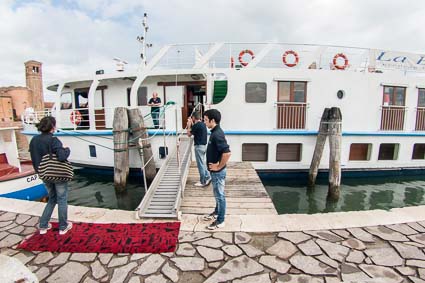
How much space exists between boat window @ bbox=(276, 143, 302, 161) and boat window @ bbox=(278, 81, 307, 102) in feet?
5.46

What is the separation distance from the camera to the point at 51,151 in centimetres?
303

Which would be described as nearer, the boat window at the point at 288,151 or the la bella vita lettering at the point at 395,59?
the boat window at the point at 288,151

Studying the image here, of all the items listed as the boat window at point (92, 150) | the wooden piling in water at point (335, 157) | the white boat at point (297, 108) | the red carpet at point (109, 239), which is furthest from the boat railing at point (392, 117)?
the boat window at point (92, 150)

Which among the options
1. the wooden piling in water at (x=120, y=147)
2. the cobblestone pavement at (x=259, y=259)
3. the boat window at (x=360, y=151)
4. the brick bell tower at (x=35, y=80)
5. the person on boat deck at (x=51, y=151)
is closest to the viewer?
Answer: the cobblestone pavement at (x=259, y=259)

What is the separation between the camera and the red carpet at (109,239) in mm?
2902

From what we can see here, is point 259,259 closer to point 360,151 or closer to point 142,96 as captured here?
point 360,151

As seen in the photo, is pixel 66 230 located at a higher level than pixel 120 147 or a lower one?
lower

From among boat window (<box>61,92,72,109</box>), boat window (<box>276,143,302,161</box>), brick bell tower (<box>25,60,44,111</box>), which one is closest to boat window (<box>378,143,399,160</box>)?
boat window (<box>276,143,302,161</box>)

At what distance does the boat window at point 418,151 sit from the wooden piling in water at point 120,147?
11.3 m

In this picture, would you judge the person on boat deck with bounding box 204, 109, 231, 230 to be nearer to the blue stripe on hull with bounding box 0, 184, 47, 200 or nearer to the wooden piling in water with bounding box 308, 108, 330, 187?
the wooden piling in water with bounding box 308, 108, 330, 187

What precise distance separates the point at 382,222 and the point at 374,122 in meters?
6.71

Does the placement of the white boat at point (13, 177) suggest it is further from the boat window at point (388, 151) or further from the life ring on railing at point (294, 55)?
the boat window at point (388, 151)

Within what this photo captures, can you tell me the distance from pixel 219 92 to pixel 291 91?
2.65m

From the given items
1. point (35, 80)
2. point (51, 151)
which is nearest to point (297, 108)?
point (51, 151)
